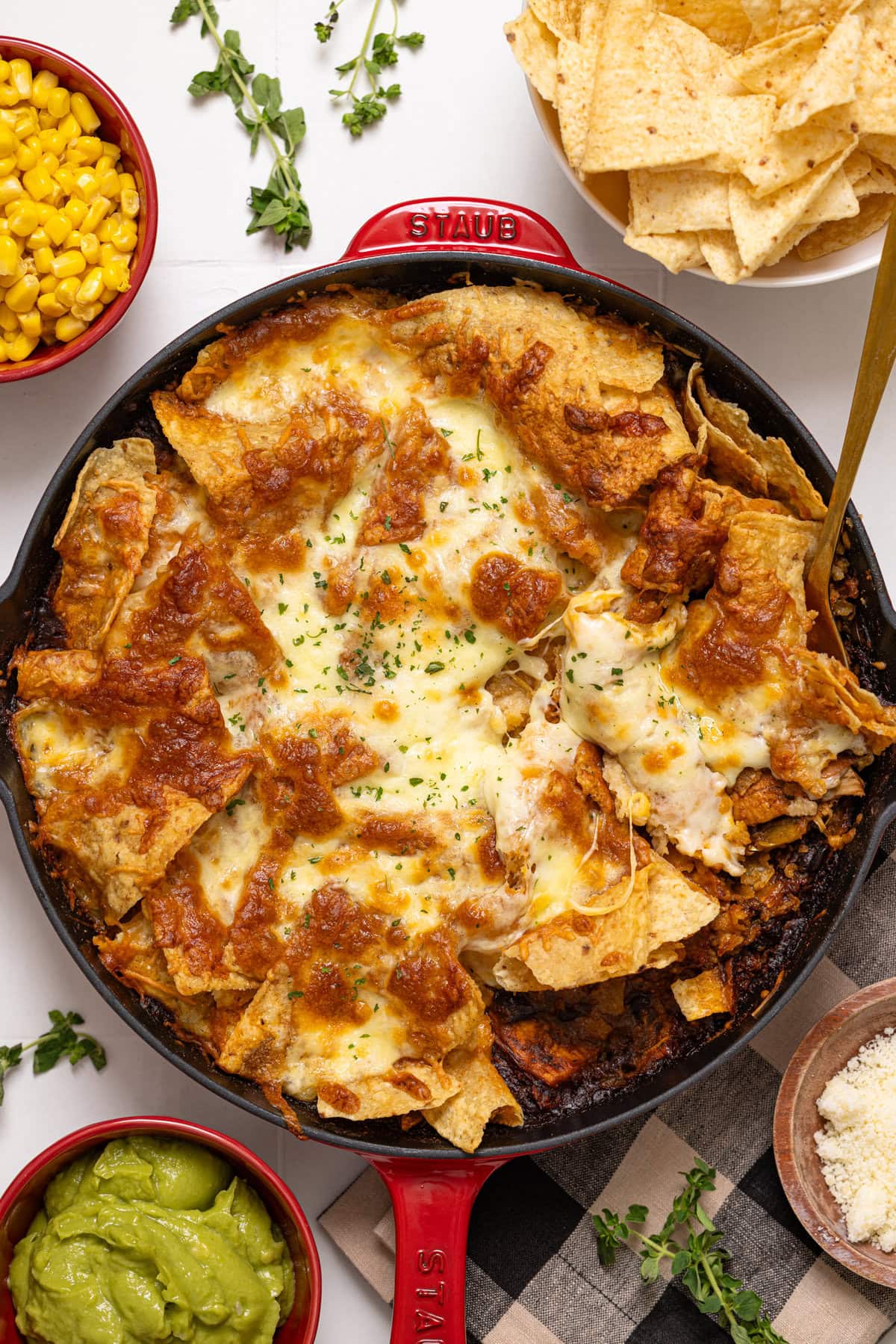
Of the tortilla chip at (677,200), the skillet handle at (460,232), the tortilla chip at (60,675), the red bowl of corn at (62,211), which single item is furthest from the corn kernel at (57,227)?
the tortilla chip at (677,200)

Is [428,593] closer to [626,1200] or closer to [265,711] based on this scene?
[265,711]

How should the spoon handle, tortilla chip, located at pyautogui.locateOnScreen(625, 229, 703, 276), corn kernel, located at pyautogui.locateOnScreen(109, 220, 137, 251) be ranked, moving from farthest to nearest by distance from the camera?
1. corn kernel, located at pyautogui.locateOnScreen(109, 220, 137, 251)
2. tortilla chip, located at pyautogui.locateOnScreen(625, 229, 703, 276)
3. the spoon handle

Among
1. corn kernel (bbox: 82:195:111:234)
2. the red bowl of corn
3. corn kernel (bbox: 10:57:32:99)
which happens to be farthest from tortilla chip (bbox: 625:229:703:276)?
corn kernel (bbox: 10:57:32:99)

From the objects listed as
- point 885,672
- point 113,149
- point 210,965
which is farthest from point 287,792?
point 113,149

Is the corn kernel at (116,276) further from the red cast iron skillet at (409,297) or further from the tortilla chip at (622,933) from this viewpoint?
the tortilla chip at (622,933)

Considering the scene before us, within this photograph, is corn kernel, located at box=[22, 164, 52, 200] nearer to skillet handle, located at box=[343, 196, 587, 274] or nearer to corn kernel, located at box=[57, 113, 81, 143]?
corn kernel, located at box=[57, 113, 81, 143]

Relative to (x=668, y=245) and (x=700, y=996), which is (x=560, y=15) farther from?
(x=700, y=996)
